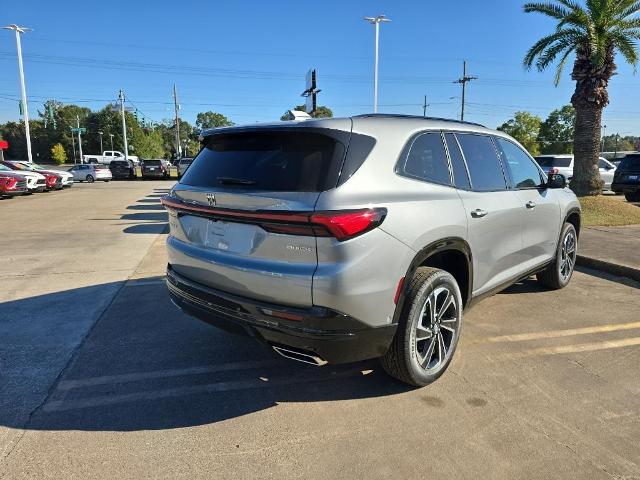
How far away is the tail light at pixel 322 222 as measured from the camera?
2531mm

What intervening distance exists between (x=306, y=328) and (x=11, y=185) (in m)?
20.5

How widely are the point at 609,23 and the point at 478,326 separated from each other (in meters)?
12.9

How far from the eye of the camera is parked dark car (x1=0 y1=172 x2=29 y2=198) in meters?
18.5

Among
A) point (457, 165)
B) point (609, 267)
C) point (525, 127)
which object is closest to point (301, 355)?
point (457, 165)

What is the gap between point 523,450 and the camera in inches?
104

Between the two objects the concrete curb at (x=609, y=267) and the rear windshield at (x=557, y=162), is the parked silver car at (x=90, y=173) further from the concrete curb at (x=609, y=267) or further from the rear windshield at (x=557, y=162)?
the concrete curb at (x=609, y=267)

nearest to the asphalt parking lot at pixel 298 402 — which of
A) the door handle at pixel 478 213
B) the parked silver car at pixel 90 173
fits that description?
the door handle at pixel 478 213

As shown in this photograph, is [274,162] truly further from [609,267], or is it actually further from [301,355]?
[609,267]

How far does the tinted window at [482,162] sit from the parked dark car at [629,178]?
1582 cm

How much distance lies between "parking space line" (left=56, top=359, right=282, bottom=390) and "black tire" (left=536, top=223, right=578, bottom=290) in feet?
11.6

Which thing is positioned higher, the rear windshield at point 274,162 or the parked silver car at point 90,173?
the rear windshield at point 274,162

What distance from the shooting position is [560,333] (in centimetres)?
436

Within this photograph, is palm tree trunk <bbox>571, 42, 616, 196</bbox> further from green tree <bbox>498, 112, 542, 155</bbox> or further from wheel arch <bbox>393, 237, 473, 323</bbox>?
green tree <bbox>498, 112, 542, 155</bbox>

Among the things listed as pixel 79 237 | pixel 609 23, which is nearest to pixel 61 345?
pixel 79 237
